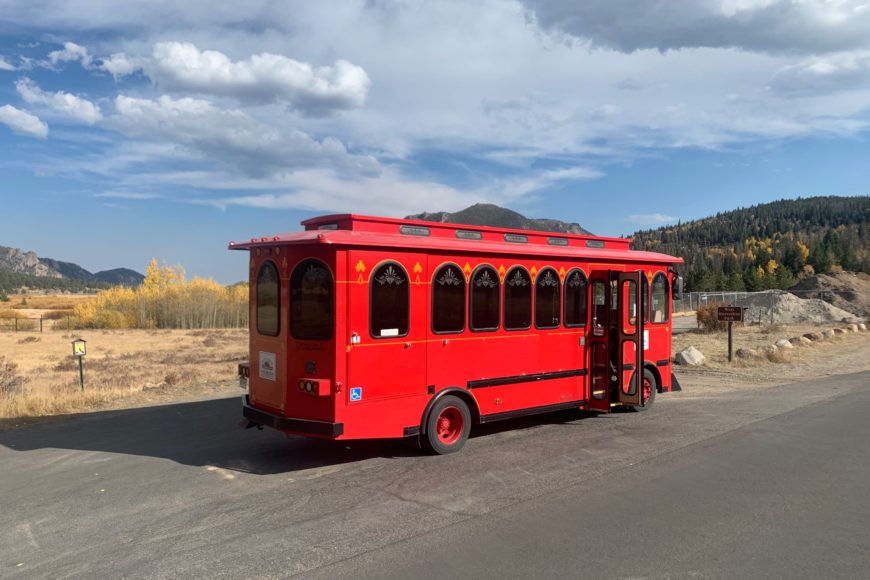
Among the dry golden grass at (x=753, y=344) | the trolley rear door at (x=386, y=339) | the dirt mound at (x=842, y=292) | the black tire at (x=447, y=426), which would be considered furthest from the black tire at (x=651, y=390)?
the dirt mound at (x=842, y=292)

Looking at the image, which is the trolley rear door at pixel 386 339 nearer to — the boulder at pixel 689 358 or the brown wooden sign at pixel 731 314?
the boulder at pixel 689 358

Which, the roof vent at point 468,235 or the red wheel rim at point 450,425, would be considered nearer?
the red wheel rim at point 450,425

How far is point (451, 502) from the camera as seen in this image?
5805 mm

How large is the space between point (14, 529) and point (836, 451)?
345 inches

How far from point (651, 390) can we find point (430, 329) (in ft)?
16.3

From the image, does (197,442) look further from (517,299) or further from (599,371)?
(599,371)

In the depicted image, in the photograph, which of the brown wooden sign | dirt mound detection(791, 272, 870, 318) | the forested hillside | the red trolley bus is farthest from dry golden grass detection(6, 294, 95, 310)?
the forested hillside

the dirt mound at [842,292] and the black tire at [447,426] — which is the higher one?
the dirt mound at [842,292]

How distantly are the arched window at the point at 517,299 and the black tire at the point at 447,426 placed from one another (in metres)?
1.31

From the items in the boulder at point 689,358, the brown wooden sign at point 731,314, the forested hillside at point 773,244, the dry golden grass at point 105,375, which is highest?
the forested hillside at point 773,244

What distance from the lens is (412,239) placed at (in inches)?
295

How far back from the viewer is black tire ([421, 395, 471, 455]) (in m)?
7.49

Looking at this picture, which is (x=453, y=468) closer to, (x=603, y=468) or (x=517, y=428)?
(x=603, y=468)

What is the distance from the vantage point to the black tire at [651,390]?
34.2 feet
